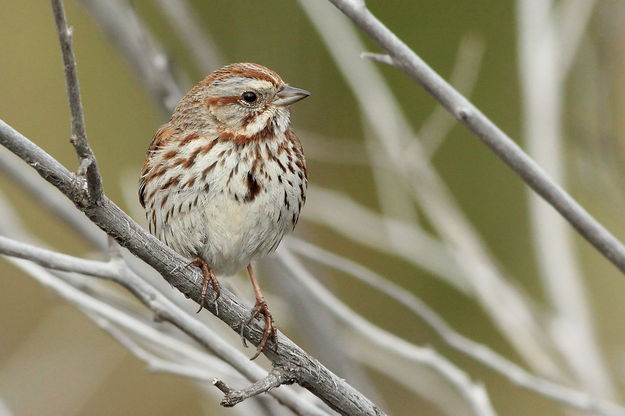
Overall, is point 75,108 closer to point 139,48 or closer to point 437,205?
point 139,48

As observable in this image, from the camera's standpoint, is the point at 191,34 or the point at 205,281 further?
the point at 191,34

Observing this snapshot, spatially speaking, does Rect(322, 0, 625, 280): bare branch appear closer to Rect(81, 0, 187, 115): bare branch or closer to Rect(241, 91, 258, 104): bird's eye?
Rect(241, 91, 258, 104): bird's eye

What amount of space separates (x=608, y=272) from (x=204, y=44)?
141 inches

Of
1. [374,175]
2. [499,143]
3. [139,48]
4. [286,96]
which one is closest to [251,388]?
[499,143]

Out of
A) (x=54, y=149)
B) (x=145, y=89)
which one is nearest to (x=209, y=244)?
(x=145, y=89)

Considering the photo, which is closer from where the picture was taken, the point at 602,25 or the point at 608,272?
the point at 602,25

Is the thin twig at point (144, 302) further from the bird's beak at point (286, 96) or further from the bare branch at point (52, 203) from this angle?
the bird's beak at point (286, 96)

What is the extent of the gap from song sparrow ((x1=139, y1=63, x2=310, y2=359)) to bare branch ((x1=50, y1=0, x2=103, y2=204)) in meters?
0.91

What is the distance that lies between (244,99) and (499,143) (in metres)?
1.14

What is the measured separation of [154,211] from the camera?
3.46 metres

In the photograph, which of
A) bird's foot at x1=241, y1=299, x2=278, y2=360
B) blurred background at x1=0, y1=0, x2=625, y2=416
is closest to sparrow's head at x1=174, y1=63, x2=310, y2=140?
bird's foot at x1=241, y1=299, x2=278, y2=360

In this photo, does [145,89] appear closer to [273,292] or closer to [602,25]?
[273,292]

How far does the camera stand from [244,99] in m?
3.60

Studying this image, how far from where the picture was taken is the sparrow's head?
3561mm
